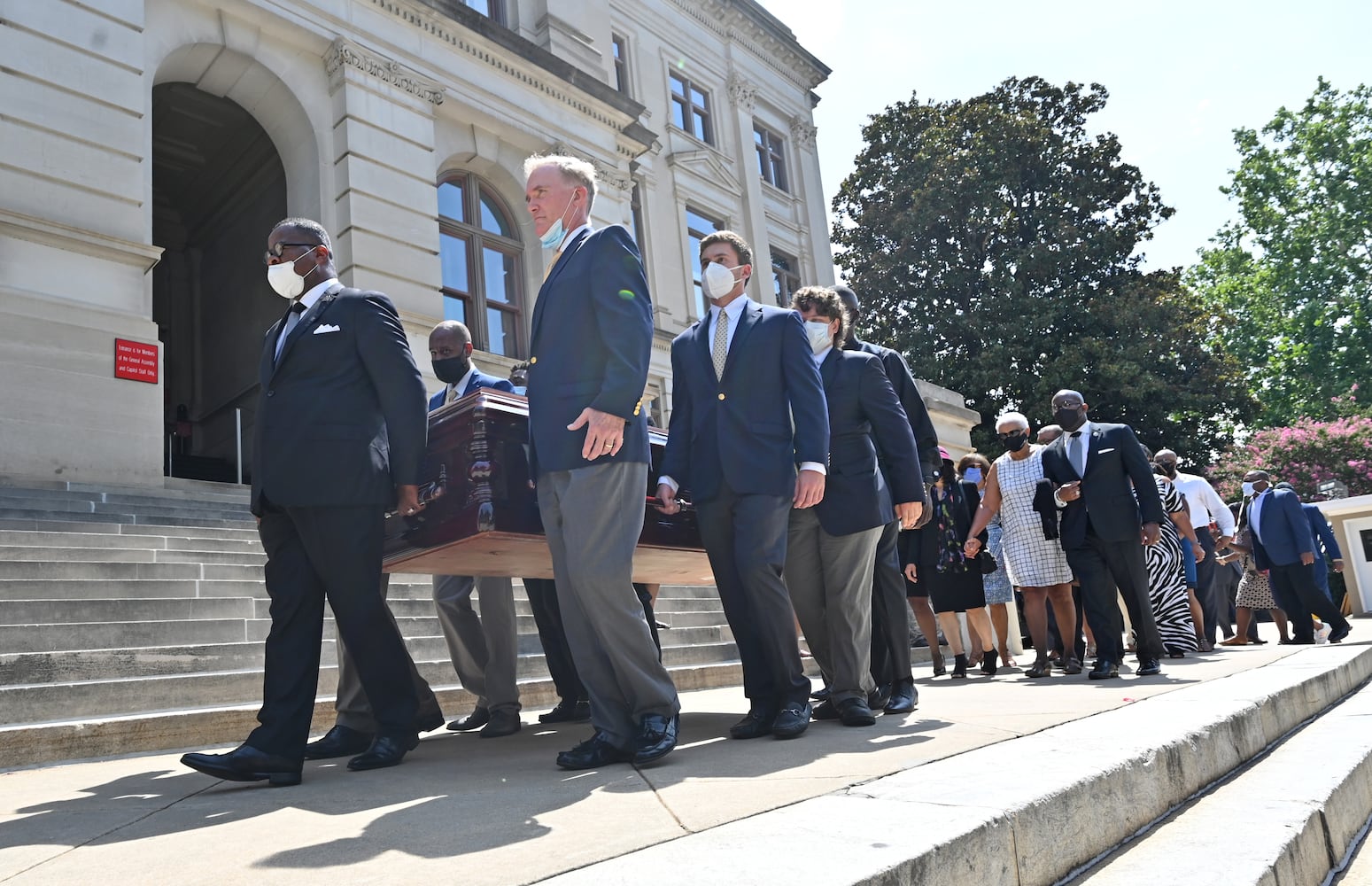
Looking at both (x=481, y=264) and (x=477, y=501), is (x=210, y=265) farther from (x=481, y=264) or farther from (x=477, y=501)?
(x=477, y=501)

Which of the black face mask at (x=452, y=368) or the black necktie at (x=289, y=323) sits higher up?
the black face mask at (x=452, y=368)

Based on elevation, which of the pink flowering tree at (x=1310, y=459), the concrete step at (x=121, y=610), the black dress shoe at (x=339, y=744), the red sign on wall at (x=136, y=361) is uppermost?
the red sign on wall at (x=136, y=361)

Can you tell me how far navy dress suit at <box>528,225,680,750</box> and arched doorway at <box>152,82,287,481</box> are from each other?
1463 centimetres

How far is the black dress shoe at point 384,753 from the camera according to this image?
3.70 m

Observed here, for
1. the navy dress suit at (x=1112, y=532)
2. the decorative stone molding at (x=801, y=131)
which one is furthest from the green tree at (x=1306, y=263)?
the navy dress suit at (x=1112, y=532)

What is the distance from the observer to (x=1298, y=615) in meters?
10.9

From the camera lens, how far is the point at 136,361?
11523 mm

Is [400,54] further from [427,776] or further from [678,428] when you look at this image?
[427,776]

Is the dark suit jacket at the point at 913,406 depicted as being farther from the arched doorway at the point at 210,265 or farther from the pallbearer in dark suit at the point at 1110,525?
the arched doorway at the point at 210,265

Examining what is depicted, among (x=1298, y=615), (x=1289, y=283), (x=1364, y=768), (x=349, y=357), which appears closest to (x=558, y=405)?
(x=349, y=357)

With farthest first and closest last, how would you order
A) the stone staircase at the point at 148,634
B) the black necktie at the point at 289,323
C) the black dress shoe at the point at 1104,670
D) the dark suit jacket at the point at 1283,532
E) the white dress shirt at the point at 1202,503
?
the white dress shirt at the point at 1202,503 → the dark suit jacket at the point at 1283,532 → the black dress shoe at the point at 1104,670 → the stone staircase at the point at 148,634 → the black necktie at the point at 289,323

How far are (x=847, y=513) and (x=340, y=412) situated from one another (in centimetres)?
228

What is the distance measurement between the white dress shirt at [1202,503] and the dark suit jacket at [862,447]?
7077 mm

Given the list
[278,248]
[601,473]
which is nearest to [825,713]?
[601,473]
